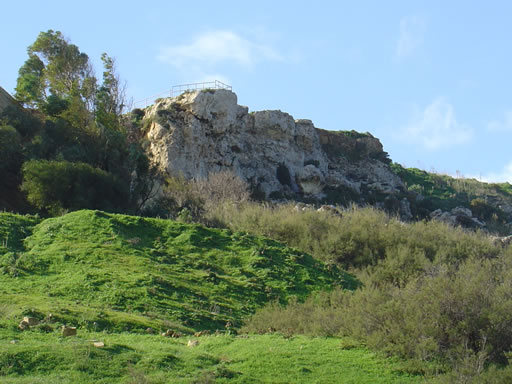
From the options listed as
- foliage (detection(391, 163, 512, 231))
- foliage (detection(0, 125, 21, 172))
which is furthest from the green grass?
foliage (detection(391, 163, 512, 231))

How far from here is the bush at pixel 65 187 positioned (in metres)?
31.9

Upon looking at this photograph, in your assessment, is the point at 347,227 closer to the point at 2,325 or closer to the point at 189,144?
the point at 2,325

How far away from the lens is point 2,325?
11.8 meters

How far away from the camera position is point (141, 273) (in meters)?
18.9

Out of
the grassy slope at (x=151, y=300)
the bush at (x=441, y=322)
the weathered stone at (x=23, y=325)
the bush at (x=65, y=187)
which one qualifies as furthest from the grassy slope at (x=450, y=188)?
the weathered stone at (x=23, y=325)

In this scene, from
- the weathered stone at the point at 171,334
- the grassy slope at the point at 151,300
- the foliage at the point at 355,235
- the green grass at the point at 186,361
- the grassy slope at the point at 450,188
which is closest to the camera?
the green grass at the point at 186,361

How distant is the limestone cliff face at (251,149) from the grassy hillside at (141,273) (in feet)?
95.7

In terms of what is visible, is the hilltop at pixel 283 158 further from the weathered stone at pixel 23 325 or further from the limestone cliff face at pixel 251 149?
the weathered stone at pixel 23 325

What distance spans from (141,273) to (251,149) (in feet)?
139

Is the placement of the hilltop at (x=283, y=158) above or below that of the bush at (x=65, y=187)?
above

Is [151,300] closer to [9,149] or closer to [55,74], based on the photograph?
[9,149]

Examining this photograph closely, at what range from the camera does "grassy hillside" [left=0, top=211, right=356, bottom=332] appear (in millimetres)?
15398

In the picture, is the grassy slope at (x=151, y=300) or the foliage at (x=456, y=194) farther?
the foliage at (x=456, y=194)

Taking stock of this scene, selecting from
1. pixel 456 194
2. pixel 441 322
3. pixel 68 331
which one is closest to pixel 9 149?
pixel 68 331
